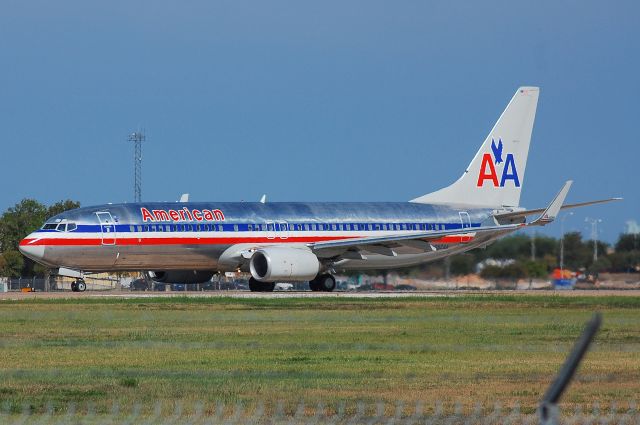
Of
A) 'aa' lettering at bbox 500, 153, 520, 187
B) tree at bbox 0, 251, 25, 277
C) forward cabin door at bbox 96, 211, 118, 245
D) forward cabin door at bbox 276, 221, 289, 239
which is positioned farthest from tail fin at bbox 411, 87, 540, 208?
tree at bbox 0, 251, 25, 277

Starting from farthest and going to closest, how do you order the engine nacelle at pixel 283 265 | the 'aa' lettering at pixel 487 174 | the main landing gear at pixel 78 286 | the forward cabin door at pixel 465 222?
the 'aa' lettering at pixel 487 174 → the forward cabin door at pixel 465 222 → the main landing gear at pixel 78 286 → the engine nacelle at pixel 283 265

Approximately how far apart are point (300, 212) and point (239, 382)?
3809cm

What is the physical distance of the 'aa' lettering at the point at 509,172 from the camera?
63.2 meters

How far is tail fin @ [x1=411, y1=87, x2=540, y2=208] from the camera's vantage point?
204 feet

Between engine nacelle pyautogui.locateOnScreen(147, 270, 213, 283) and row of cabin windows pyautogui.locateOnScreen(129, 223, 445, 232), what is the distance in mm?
3353

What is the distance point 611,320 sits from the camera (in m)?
34.6

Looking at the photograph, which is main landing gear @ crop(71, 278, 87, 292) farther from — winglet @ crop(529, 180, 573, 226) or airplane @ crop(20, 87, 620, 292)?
A: winglet @ crop(529, 180, 573, 226)

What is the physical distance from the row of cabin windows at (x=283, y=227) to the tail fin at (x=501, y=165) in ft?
11.2

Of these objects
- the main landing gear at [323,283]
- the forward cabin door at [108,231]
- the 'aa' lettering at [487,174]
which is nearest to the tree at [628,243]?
the 'aa' lettering at [487,174]

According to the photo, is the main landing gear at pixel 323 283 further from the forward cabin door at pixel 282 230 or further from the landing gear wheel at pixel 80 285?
the landing gear wheel at pixel 80 285

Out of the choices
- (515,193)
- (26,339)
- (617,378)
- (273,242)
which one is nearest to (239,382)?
(617,378)

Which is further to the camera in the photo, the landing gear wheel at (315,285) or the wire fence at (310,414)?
the landing gear wheel at (315,285)

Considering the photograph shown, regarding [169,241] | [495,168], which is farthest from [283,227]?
[495,168]

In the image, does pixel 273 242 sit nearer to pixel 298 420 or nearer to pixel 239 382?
pixel 239 382
